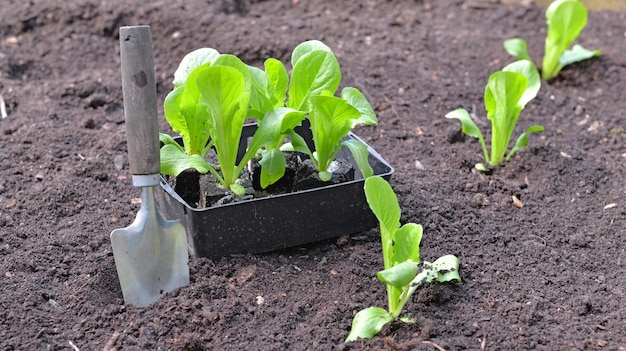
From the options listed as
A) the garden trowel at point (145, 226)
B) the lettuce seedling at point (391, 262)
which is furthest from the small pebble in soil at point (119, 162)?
the lettuce seedling at point (391, 262)

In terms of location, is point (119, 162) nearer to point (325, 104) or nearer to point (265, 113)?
point (265, 113)

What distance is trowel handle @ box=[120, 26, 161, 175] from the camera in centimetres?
153

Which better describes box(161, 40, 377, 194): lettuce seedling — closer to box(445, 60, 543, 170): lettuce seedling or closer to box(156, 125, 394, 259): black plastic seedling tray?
box(156, 125, 394, 259): black plastic seedling tray

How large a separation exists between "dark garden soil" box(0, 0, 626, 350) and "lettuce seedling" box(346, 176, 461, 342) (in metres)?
0.04

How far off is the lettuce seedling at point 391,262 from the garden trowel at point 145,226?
461 mm

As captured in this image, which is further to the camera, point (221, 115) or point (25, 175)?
point (25, 175)

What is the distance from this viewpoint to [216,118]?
5.73 feet

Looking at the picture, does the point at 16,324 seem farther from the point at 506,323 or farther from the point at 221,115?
the point at 506,323

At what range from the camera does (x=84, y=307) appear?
5.42ft

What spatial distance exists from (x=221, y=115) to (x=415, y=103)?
48.9 inches

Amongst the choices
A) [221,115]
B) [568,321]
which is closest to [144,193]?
[221,115]

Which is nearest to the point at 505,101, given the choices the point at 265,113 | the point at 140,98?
the point at 265,113

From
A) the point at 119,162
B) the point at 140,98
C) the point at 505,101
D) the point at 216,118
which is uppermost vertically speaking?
the point at 140,98

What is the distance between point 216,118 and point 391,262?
55 cm
